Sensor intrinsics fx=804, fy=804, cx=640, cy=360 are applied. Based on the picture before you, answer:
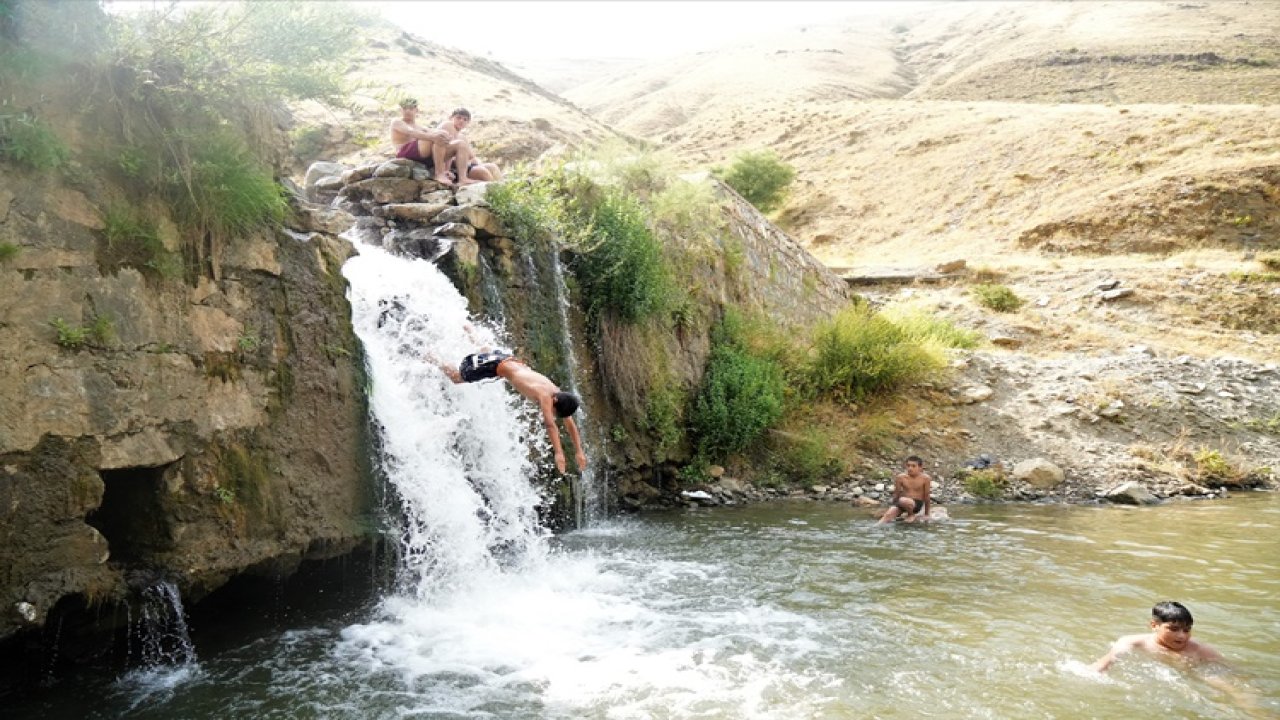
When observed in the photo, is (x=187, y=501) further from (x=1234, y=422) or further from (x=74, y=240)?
(x=1234, y=422)

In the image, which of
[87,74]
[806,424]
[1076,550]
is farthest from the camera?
[806,424]

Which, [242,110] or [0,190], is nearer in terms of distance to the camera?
[0,190]

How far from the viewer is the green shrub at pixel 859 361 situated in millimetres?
12617

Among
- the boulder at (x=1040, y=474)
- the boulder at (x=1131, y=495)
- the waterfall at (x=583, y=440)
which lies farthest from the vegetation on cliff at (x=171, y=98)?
the boulder at (x=1131, y=495)

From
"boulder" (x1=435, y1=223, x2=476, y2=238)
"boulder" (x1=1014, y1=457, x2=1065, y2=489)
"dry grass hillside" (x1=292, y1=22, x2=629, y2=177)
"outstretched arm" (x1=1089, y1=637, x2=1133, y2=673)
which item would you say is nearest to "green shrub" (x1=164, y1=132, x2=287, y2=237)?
"dry grass hillside" (x1=292, y1=22, x2=629, y2=177)

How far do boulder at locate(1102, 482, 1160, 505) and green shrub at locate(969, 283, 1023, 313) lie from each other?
352 inches

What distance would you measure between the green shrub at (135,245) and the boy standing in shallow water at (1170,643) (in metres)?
6.30

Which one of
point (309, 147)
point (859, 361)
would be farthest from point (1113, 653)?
point (309, 147)

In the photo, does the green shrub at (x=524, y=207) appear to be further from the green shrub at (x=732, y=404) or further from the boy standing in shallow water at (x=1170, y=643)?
the boy standing in shallow water at (x=1170, y=643)

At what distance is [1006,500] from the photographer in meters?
10.6

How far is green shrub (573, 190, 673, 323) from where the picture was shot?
31.8ft

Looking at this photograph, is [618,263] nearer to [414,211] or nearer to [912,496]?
[414,211]

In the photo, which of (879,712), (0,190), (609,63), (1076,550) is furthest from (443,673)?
(609,63)

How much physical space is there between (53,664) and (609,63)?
9313cm
